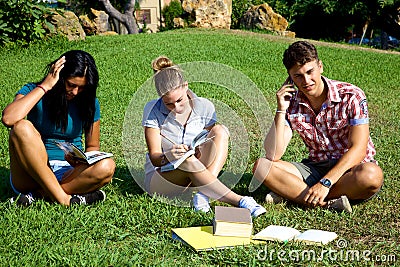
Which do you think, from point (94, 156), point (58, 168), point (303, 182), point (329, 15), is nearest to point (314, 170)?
point (303, 182)

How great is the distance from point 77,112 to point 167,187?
2.75ft

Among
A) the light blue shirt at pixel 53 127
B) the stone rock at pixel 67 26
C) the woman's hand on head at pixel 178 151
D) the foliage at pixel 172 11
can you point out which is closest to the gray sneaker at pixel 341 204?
the woman's hand on head at pixel 178 151

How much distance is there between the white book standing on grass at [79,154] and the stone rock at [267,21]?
14.9m

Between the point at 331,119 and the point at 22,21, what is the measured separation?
928cm

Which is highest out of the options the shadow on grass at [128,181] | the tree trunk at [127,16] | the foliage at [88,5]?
the shadow on grass at [128,181]

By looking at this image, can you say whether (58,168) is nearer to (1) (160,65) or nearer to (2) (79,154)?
(2) (79,154)

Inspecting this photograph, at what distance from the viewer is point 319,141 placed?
4051 mm

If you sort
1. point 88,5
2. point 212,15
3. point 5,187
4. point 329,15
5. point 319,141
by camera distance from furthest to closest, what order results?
point 88,5 < point 329,15 < point 212,15 < point 5,187 < point 319,141

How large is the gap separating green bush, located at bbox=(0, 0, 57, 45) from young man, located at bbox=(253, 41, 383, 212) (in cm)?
872

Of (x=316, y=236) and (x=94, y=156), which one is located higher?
(x=94, y=156)

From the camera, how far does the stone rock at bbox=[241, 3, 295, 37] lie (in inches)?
719

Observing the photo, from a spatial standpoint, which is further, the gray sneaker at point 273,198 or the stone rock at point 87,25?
the stone rock at point 87,25

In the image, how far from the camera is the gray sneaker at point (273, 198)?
395 centimetres

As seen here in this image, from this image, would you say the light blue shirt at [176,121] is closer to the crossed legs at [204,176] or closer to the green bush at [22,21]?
the crossed legs at [204,176]
